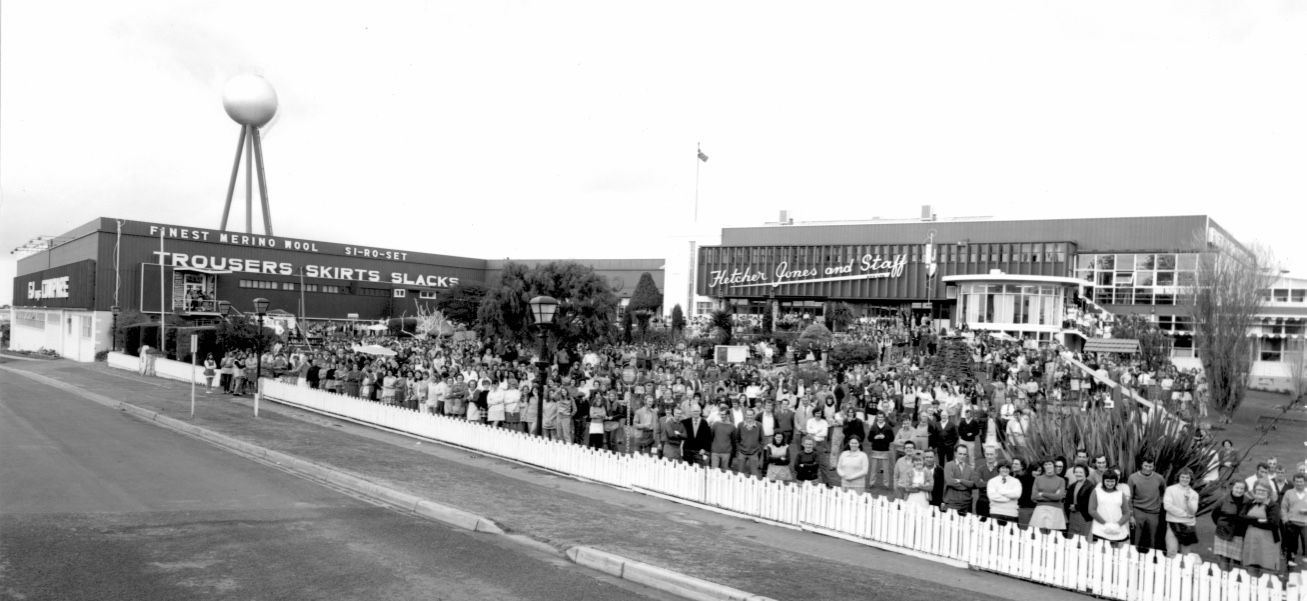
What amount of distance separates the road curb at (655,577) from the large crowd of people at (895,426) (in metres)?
3.69

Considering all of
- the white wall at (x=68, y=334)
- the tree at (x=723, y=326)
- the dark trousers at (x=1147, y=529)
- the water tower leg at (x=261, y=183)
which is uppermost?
the water tower leg at (x=261, y=183)

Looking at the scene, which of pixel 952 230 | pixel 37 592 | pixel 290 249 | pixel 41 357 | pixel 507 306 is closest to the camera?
pixel 37 592

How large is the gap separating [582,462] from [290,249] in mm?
67021

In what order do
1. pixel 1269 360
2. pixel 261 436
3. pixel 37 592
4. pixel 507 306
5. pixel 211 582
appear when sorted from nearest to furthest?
1. pixel 37 592
2. pixel 211 582
3. pixel 261 436
4. pixel 507 306
5. pixel 1269 360

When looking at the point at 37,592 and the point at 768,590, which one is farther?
the point at 768,590

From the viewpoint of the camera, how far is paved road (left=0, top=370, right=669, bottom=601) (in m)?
7.81

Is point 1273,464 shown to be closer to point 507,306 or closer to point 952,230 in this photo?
point 507,306

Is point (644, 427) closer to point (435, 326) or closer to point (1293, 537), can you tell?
point (1293, 537)

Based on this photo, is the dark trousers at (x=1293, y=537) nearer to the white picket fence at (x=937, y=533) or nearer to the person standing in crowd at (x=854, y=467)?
the white picket fence at (x=937, y=533)

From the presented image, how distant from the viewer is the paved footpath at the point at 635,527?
29.0 ft

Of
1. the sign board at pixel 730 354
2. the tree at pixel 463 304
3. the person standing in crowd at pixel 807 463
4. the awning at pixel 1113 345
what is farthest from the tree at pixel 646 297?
the person standing in crowd at pixel 807 463

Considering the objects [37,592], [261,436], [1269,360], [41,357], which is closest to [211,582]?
[37,592]

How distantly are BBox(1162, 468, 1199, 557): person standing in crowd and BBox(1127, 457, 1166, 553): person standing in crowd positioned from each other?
0.20 meters

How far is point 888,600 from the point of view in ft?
27.0
